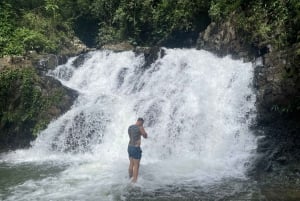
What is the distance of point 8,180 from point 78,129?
15.9 ft

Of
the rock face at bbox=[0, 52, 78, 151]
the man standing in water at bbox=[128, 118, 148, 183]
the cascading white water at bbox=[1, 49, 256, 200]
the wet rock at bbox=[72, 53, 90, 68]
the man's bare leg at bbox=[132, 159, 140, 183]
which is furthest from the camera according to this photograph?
the wet rock at bbox=[72, 53, 90, 68]

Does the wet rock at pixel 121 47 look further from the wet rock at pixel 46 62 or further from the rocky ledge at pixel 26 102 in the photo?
the rocky ledge at pixel 26 102

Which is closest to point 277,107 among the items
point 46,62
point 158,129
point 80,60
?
point 158,129

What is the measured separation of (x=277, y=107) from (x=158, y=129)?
4.51 m

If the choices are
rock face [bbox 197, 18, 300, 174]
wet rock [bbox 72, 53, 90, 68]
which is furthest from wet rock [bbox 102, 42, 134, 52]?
rock face [bbox 197, 18, 300, 174]

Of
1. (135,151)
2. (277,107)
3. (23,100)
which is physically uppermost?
(23,100)

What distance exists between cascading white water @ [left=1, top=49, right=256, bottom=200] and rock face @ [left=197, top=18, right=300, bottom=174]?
1.61 ft

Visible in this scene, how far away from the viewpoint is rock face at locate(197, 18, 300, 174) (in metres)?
13.5

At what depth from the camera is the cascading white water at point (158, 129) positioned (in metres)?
12.6

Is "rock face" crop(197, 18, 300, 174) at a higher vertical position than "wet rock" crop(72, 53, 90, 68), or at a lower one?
lower

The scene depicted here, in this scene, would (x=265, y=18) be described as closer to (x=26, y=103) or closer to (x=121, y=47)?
(x=121, y=47)

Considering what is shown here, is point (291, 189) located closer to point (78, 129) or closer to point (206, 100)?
point (206, 100)

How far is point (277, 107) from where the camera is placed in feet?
48.6

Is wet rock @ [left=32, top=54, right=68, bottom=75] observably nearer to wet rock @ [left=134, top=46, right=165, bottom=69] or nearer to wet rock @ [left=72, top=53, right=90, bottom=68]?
wet rock @ [left=72, top=53, right=90, bottom=68]
